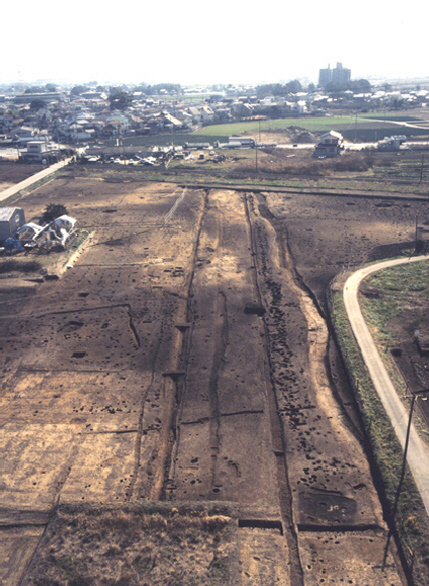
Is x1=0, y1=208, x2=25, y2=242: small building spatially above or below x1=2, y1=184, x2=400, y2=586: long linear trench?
above

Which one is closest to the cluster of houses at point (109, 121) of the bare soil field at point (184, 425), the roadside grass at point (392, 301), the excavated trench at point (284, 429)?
the roadside grass at point (392, 301)

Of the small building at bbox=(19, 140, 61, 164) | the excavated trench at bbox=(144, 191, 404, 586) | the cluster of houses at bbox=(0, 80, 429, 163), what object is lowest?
the excavated trench at bbox=(144, 191, 404, 586)

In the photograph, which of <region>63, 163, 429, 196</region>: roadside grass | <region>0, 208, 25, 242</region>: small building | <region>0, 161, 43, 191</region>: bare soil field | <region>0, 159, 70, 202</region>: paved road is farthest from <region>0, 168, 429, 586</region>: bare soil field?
<region>0, 161, 43, 191</region>: bare soil field

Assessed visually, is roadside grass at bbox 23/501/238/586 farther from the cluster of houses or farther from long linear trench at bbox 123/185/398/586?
the cluster of houses

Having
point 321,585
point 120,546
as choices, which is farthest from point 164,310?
point 321,585

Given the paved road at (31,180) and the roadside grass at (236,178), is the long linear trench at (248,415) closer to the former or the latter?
the roadside grass at (236,178)

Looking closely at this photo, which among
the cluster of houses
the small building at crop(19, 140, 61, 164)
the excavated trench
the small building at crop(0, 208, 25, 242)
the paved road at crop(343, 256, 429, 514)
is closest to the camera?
the excavated trench
